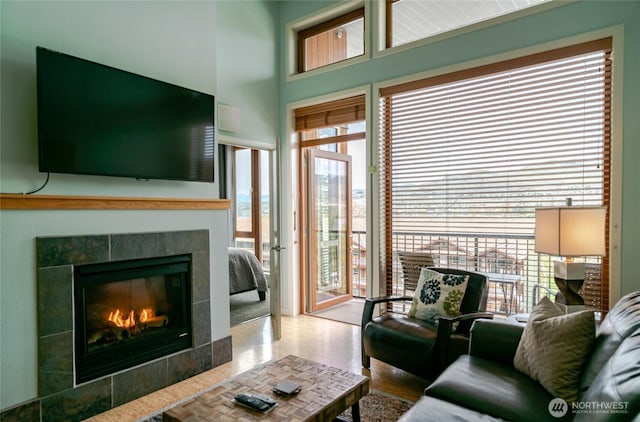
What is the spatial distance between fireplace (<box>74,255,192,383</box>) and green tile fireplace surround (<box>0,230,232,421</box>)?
0.05m

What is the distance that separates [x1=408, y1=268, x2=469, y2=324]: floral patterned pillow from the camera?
116 inches

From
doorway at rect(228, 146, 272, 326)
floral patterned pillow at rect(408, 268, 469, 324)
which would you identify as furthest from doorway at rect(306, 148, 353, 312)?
floral patterned pillow at rect(408, 268, 469, 324)

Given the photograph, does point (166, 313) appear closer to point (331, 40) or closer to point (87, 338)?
point (87, 338)

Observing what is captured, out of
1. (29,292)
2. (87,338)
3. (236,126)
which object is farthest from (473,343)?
(236,126)

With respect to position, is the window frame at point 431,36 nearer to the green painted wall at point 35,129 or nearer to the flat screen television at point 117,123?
the green painted wall at point 35,129

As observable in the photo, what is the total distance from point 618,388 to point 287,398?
133 cm

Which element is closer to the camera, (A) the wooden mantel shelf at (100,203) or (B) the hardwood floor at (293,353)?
(A) the wooden mantel shelf at (100,203)

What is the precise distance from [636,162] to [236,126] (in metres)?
3.43

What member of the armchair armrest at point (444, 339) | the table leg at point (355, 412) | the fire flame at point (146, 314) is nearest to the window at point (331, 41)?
the armchair armrest at point (444, 339)

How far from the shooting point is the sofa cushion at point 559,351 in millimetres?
1708

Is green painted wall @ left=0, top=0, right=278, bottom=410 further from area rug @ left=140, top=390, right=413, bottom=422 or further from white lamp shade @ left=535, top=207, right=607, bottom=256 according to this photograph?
white lamp shade @ left=535, top=207, right=607, bottom=256

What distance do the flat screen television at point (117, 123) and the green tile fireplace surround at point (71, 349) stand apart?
18.7 inches

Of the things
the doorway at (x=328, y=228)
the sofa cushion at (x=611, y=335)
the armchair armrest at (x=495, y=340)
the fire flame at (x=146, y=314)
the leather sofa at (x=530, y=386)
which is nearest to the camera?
the leather sofa at (x=530, y=386)

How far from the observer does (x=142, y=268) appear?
9.15 feet
